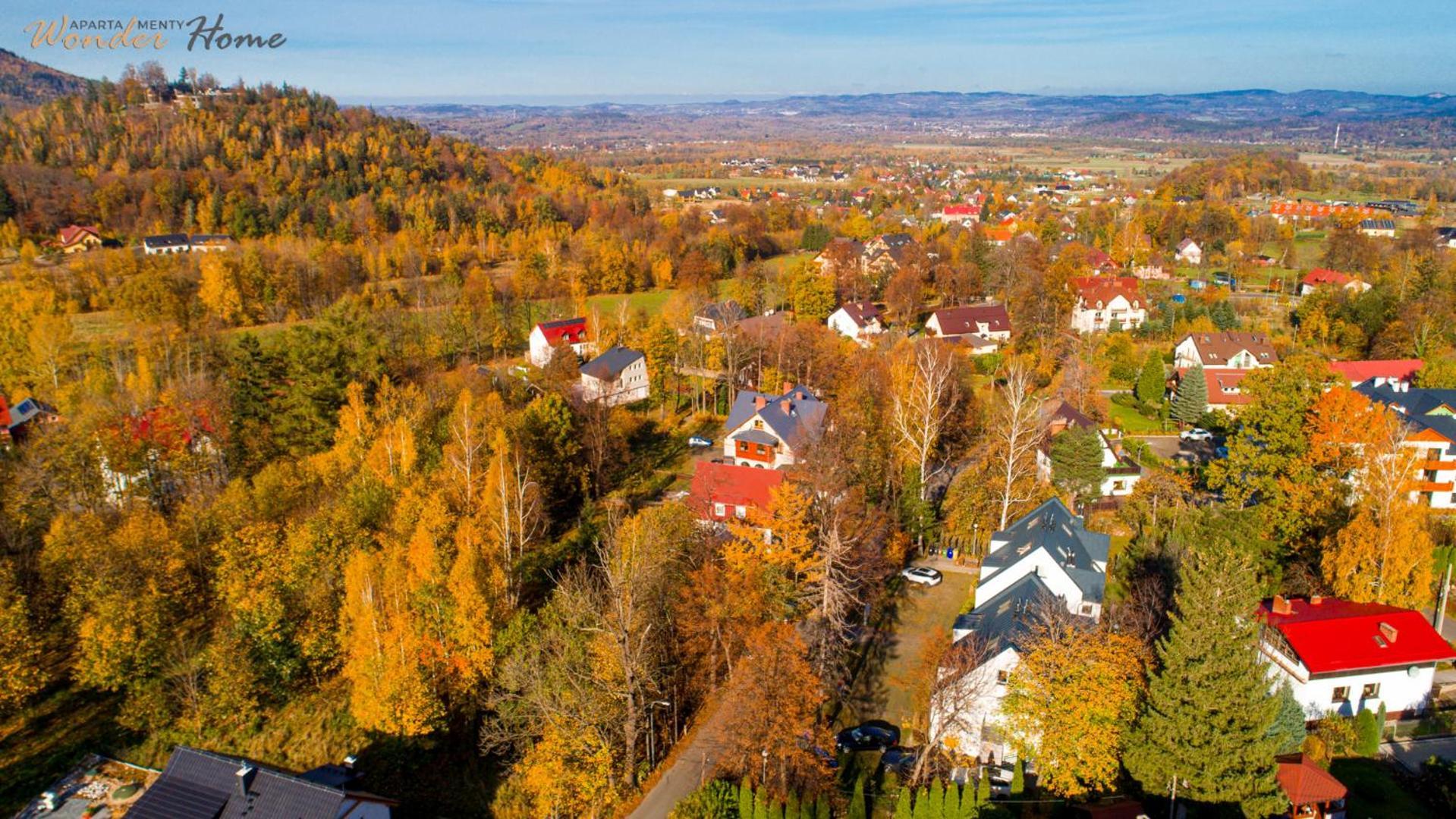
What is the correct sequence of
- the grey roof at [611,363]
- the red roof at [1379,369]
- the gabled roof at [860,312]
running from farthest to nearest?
the gabled roof at [860,312]
the grey roof at [611,363]
the red roof at [1379,369]

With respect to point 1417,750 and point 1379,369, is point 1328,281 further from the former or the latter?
point 1417,750

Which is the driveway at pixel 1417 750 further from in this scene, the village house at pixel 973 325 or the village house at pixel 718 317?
the village house at pixel 718 317

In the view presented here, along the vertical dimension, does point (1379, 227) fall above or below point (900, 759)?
above

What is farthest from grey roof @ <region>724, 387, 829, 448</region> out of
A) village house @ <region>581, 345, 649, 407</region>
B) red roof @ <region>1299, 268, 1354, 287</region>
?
red roof @ <region>1299, 268, 1354, 287</region>

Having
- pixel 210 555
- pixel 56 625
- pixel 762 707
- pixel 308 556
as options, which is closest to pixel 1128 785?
pixel 762 707

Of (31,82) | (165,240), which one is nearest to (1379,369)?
(165,240)

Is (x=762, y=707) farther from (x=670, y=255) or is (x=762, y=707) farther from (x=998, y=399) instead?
(x=670, y=255)

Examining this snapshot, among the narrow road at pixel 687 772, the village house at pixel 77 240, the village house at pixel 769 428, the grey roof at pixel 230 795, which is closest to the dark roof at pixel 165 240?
the village house at pixel 77 240
